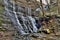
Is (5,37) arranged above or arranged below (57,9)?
below

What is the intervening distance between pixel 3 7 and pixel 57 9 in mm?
1428

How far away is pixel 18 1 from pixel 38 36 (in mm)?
2130

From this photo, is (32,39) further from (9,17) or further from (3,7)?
(3,7)

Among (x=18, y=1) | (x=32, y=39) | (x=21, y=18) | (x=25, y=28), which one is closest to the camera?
(x=32, y=39)

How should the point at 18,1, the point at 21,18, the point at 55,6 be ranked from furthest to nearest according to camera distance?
the point at 18,1, the point at 55,6, the point at 21,18

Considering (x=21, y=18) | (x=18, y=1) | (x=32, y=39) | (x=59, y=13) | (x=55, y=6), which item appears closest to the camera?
(x=32, y=39)

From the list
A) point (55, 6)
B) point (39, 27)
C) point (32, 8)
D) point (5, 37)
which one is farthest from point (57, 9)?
point (5, 37)

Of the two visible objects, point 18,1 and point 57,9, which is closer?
point 57,9

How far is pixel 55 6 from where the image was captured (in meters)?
5.51

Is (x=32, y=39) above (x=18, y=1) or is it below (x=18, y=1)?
below

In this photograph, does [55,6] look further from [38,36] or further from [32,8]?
[38,36]

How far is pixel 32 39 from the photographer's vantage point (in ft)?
13.2

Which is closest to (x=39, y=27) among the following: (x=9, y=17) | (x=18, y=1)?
(x=9, y=17)

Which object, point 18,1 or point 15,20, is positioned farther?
point 18,1
